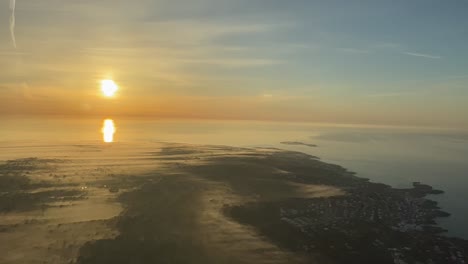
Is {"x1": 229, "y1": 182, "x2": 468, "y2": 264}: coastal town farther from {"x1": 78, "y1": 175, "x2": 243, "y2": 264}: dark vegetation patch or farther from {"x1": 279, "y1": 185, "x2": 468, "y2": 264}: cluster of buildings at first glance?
{"x1": 78, "y1": 175, "x2": 243, "y2": 264}: dark vegetation patch

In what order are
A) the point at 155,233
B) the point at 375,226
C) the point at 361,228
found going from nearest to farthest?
the point at 155,233
the point at 361,228
the point at 375,226

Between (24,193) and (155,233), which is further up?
(24,193)

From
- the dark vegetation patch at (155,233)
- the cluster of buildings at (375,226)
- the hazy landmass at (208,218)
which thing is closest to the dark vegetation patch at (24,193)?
the hazy landmass at (208,218)

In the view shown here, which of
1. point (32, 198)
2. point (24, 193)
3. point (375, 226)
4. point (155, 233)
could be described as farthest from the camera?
point (24, 193)

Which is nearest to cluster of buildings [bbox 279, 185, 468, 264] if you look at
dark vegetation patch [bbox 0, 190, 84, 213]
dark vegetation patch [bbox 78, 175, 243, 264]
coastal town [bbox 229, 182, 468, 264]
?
coastal town [bbox 229, 182, 468, 264]

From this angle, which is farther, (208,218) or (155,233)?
(208,218)

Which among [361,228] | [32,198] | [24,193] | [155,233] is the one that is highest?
[24,193]

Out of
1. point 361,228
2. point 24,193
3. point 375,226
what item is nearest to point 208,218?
point 361,228

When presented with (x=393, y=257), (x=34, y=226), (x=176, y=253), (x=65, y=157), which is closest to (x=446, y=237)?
(x=393, y=257)

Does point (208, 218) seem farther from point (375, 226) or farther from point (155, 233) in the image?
point (375, 226)
